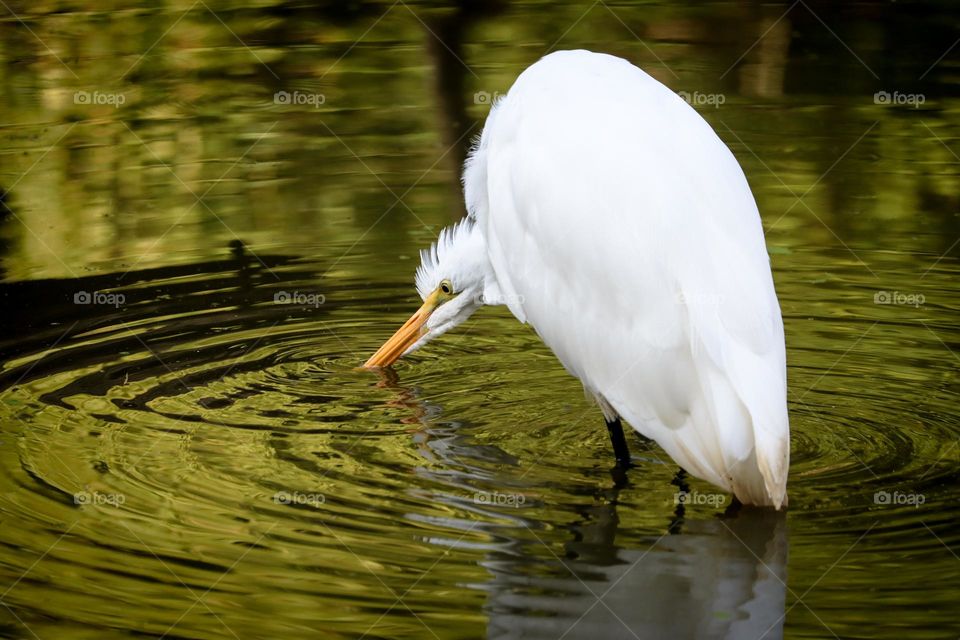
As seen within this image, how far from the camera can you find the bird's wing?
3.85 metres

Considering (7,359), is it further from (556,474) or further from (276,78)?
(276,78)

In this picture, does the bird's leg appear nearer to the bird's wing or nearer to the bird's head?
the bird's wing

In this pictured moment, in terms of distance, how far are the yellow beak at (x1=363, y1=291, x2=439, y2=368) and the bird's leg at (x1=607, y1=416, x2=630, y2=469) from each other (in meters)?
1.33

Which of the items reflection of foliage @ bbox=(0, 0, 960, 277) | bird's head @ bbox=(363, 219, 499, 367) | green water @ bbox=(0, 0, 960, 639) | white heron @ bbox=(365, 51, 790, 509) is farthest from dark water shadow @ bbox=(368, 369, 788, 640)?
reflection of foliage @ bbox=(0, 0, 960, 277)

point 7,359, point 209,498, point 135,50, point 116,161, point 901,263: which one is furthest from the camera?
point 135,50

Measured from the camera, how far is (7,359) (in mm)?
5480

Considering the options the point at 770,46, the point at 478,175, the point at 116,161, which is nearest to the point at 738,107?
the point at 770,46

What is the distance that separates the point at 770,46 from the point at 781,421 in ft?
27.6

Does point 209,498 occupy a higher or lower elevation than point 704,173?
lower

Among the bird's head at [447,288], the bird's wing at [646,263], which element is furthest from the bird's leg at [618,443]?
the bird's head at [447,288]

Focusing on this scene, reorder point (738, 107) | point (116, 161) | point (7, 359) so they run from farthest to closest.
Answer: point (738, 107) → point (116, 161) → point (7, 359)

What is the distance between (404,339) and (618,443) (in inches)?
56.1

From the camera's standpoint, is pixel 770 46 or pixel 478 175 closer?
pixel 478 175

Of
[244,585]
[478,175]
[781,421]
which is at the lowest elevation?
[244,585]
